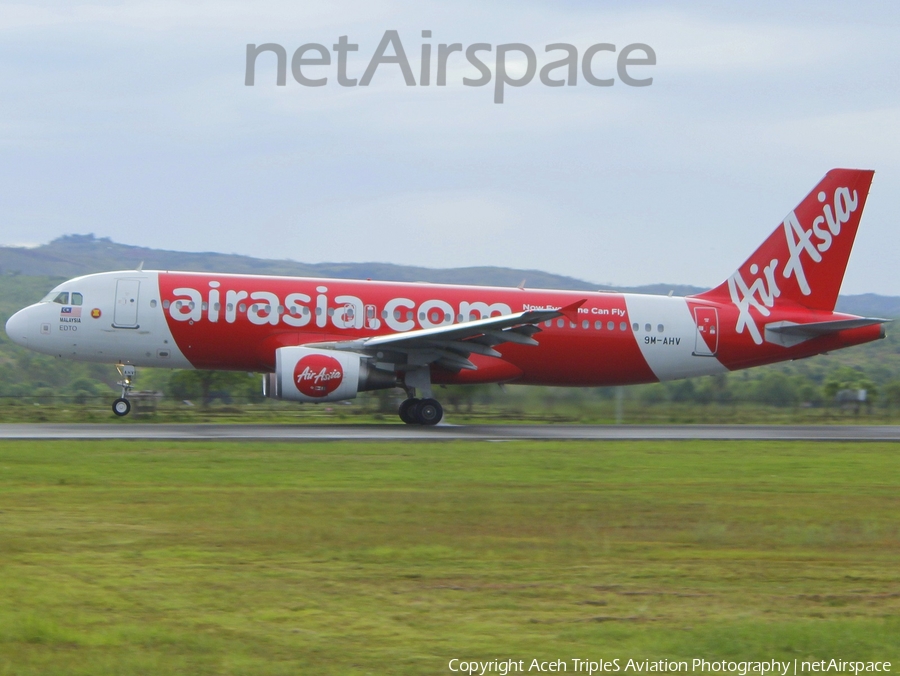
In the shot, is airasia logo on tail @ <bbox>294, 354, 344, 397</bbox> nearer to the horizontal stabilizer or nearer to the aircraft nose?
the aircraft nose

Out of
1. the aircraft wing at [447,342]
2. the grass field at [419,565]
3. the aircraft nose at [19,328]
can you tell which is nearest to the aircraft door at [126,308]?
the aircraft nose at [19,328]

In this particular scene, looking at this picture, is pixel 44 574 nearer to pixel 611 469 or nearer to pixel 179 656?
pixel 179 656

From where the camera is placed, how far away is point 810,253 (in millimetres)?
30172

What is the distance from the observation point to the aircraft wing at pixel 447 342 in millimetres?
24797

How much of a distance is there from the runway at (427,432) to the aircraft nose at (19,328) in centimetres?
262

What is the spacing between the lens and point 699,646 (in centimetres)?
753

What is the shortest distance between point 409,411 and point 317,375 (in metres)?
3.44

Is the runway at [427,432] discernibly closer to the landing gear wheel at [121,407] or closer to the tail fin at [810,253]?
the landing gear wheel at [121,407]

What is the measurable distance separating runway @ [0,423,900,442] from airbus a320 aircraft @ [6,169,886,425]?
1097mm

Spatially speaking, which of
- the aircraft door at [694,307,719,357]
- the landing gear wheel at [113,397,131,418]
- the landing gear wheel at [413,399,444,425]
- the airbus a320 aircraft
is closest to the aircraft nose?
the airbus a320 aircraft

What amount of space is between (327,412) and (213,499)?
1899cm

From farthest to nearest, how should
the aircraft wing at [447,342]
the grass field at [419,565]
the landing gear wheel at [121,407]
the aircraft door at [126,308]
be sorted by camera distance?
the landing gear wheel at [121,407]
the aircraft door at [126,308]
the aircraft wing at [447,342]
the grass field at [419,565]

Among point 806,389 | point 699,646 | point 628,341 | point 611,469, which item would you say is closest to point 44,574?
point 699,646

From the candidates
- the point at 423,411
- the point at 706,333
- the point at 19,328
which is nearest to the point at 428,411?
the point at 423,411
